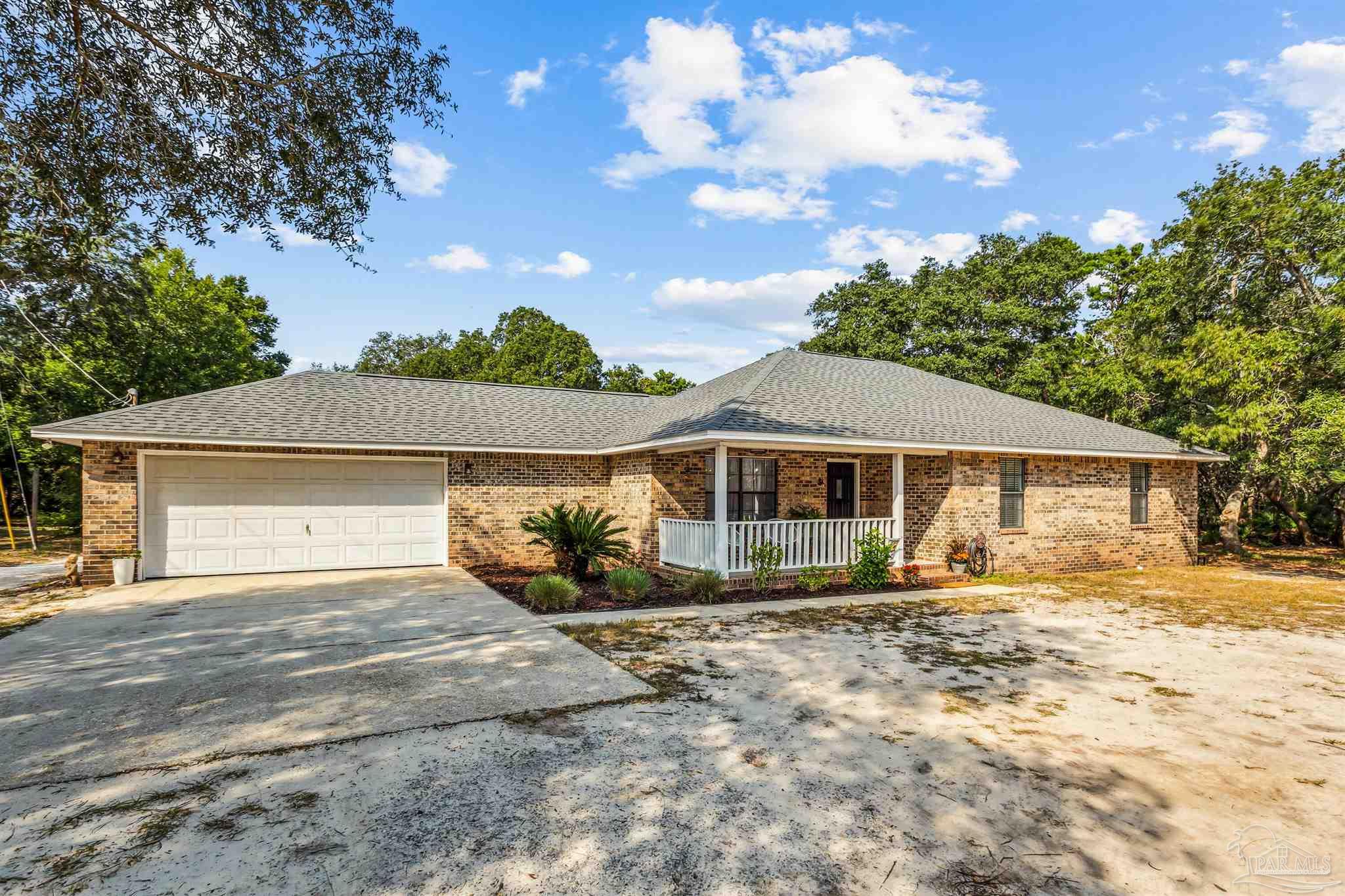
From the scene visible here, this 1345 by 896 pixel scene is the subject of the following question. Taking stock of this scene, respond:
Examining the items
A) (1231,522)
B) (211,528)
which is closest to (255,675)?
(211,528)

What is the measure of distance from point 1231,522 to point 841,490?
38.7ft

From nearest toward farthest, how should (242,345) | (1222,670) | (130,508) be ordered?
(1222,670) → (130,508) → (242,345)

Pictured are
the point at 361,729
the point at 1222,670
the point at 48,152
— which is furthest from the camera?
the point at 48,152

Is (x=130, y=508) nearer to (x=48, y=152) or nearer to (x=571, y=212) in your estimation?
(x=48, y=152)

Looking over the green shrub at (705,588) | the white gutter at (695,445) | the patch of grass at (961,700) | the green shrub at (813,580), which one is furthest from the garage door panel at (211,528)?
the patch of grass at (961,700)

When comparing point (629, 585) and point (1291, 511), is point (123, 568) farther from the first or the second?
point (1291, 511)

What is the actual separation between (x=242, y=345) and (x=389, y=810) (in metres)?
27.6

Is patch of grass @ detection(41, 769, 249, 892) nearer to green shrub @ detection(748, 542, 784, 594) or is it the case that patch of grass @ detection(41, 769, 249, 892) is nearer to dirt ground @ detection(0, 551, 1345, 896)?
dirt ground @ detection(0, 551, 1345, 896)

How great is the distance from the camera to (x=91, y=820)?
333 cm

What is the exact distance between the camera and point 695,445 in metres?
10.9

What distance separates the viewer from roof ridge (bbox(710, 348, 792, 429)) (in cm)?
1058

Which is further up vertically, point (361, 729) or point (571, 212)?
point (571, 212)

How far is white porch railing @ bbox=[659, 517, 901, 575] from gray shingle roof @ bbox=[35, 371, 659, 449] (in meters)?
3.51

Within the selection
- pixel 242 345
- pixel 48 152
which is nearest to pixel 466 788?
pixel 48 152
